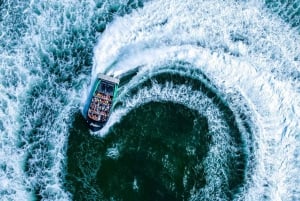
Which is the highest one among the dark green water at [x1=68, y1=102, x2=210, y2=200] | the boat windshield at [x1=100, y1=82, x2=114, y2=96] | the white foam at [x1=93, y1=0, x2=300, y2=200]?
the white foam at [x1=93, y1=0, x2=300, y2=200]

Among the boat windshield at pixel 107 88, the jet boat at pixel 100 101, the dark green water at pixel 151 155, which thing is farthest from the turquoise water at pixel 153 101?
the boat windshield at pixel 107 88

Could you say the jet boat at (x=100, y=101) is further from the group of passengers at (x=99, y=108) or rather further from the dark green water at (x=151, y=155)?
the dark green water at (x=151, y=155)

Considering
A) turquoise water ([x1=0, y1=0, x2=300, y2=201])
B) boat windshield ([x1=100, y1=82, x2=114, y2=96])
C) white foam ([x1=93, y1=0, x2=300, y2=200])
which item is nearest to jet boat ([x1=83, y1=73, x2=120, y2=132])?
boat windshield ([x1=100, y1=82, x2=114, y2=96])

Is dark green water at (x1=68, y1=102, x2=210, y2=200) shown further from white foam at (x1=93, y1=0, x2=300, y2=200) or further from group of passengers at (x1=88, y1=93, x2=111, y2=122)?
group of passengers at (x1=88, y1=93, x2=111, y2=122)

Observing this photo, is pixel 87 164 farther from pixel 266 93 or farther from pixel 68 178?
pixel 266 93

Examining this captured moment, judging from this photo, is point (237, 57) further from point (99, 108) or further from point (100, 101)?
point (99, 108)

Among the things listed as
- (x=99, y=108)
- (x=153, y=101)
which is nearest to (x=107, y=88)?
(x=99, y=108)
